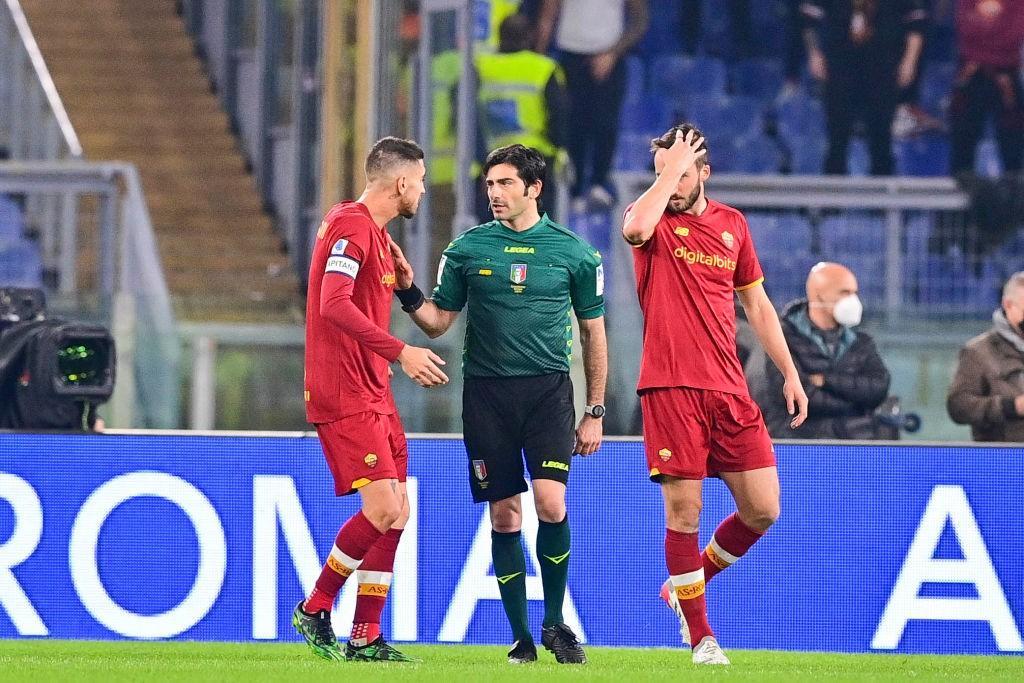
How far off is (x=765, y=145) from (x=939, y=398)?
20.2 feet

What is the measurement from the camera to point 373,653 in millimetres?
7059

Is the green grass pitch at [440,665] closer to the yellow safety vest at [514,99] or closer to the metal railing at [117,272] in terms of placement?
the metal railing at [117,272]

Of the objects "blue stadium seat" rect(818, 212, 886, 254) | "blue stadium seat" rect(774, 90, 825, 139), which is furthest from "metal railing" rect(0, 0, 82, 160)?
"blue stadium seat" rect(818, 212, 886, 254)

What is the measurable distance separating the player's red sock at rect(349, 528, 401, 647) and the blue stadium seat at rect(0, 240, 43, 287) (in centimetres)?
688

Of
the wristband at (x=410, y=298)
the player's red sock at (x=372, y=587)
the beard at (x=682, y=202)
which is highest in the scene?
the beard at (x=682, y=202)

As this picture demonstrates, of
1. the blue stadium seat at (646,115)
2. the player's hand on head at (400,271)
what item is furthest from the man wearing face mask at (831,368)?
the blue stadium seat at (646,115)

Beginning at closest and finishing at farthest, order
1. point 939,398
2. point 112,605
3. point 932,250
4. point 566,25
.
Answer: point 112,605
point 939,398
point 932,250
point 566,25

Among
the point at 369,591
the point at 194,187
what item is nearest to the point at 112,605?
the point at 369,591

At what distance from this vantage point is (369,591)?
712 centimetres

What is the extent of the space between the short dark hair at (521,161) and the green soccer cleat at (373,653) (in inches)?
67.0

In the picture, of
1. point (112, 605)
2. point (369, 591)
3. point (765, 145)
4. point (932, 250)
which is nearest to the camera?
point (369, 591)

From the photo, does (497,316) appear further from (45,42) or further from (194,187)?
(45,42)

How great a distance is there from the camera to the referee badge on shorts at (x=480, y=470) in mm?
7133

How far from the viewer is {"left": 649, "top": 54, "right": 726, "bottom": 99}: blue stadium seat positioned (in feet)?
51.4
